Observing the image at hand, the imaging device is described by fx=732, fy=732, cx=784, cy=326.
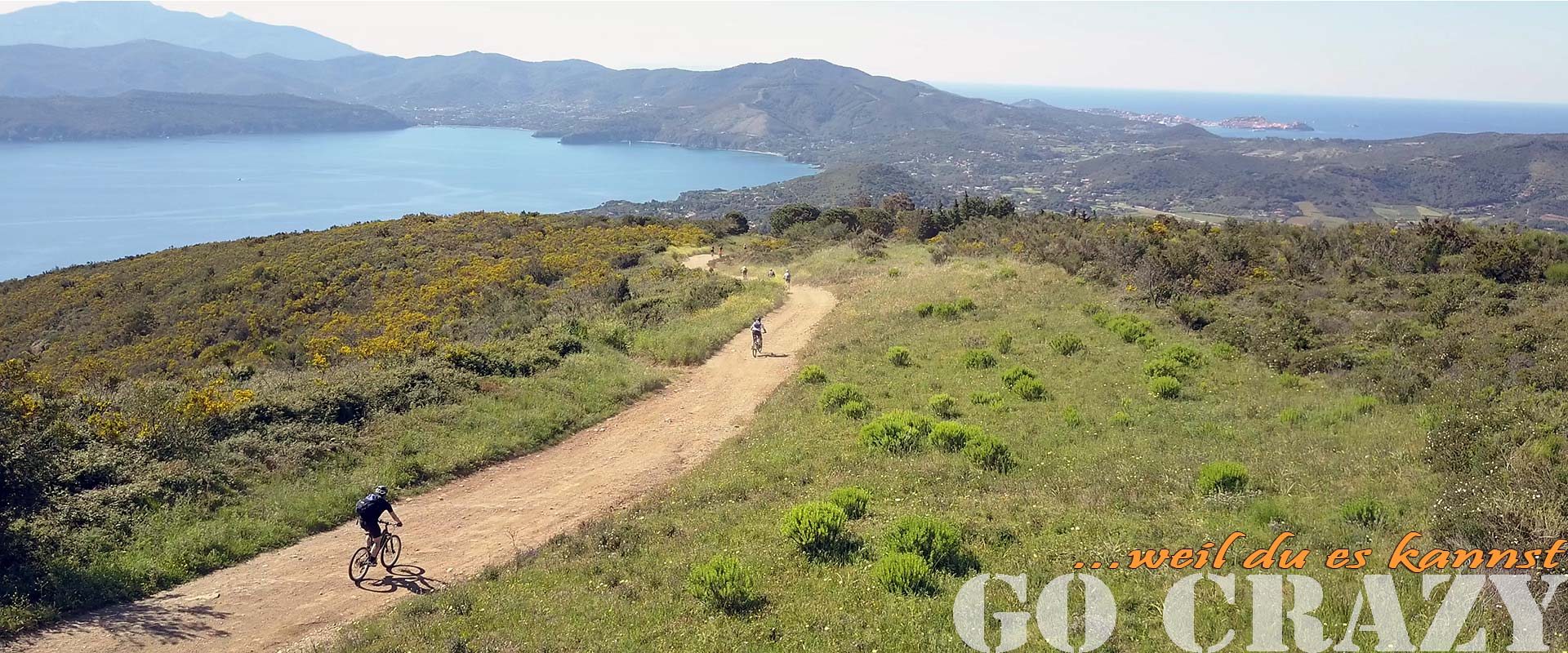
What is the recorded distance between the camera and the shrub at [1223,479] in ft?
30.1

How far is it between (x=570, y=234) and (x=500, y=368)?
29.4 meters

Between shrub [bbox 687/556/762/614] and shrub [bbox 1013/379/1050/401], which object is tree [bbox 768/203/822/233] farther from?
shrub [bbox 687/556/762/614]

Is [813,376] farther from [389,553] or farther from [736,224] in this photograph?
[736,224]

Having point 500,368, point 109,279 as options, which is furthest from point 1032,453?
point 109,279

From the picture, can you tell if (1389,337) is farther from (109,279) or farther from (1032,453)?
(109,279)

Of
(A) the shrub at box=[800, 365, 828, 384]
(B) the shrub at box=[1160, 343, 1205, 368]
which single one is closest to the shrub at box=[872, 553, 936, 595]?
(A) the shrub at box=[800, 365, 828, 384]

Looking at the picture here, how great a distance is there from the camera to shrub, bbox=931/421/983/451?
1180 centimetres

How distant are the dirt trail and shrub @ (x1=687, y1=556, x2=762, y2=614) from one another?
11.4ft

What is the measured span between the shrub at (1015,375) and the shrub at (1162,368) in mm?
2387

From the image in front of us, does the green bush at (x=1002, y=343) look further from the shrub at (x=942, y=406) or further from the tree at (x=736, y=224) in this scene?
the tree at (x=736, y=224)

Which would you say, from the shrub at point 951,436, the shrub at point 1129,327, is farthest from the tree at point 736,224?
the shrub at point 951,436

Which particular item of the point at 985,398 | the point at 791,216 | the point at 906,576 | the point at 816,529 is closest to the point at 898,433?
the point at 985,398

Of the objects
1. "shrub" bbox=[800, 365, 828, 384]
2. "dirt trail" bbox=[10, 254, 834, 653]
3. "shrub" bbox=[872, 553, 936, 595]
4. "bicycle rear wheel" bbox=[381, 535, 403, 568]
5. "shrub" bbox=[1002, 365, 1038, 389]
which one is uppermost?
"shrub" bbox=[872, 553, 936, 595]

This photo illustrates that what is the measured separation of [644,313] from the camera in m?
24.6
